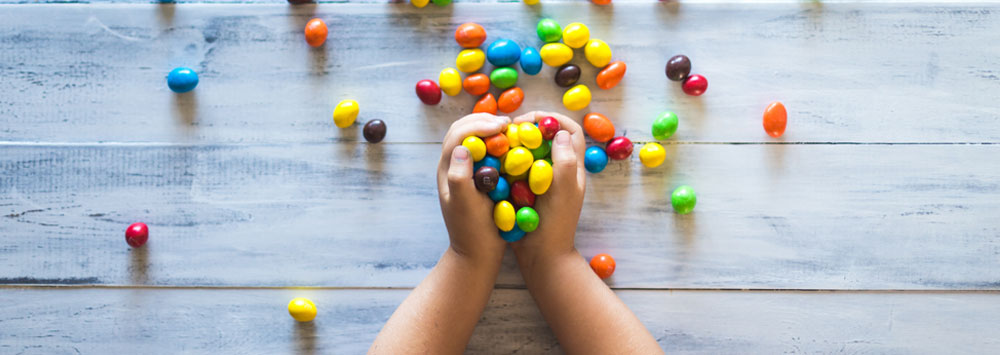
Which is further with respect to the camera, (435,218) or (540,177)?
(435,218)

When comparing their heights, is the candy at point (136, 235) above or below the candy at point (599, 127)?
below

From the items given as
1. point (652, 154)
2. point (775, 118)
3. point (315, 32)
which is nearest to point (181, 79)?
point (315, 32)

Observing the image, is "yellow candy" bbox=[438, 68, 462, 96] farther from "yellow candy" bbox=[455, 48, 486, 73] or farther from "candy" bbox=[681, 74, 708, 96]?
"candy" bbox=[681, 74, 708, 96]

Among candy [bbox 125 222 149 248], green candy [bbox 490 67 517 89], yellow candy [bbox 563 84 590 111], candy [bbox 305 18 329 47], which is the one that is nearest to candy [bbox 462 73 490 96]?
green candy [bbox 490 67 517 89]

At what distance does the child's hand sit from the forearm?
0.02 meters

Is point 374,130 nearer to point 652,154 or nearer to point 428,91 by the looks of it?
point 428,91

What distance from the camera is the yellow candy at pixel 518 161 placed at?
0.92m

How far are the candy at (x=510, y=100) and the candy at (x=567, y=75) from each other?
61mm

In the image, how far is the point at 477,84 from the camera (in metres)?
1.00

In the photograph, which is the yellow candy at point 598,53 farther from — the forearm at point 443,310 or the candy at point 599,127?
the forearm at point 443,310

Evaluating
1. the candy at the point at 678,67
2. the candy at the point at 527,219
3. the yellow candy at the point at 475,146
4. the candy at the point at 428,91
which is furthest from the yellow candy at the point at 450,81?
the candy at the point at 678,67

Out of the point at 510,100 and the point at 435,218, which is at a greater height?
the point at 510,100

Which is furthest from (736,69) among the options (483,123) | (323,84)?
(323,84)

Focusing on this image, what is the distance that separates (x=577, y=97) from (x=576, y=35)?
0.30 feet
